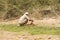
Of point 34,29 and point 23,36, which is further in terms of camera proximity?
point 34,29

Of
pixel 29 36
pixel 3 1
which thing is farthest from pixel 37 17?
pixel 29 36

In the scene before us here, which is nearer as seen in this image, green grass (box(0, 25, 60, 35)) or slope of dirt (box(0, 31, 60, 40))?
slope of dirt (box(0, 31, 60, 40))

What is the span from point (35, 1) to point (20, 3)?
1.03 m

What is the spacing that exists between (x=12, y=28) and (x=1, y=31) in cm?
68

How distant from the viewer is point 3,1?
17.6 metres

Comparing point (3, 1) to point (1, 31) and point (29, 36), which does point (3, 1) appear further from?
point (29, 36)

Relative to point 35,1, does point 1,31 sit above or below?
below

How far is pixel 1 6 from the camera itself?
58.9 feet

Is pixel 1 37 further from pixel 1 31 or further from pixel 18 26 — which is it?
pixel 18 26

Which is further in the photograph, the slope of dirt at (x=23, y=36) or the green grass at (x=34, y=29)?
the green grass at (x=34, y=29)

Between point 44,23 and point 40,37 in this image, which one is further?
point 44,23

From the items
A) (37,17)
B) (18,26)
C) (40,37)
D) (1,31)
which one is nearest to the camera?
(40,37)

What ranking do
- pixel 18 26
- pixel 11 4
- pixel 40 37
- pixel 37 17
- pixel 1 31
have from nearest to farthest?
pixel 40 37, pixel 1 31, pixel 18 26, pixel 37 17, pixel 11 4

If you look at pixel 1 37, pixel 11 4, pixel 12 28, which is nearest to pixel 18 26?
pixel 12 28
